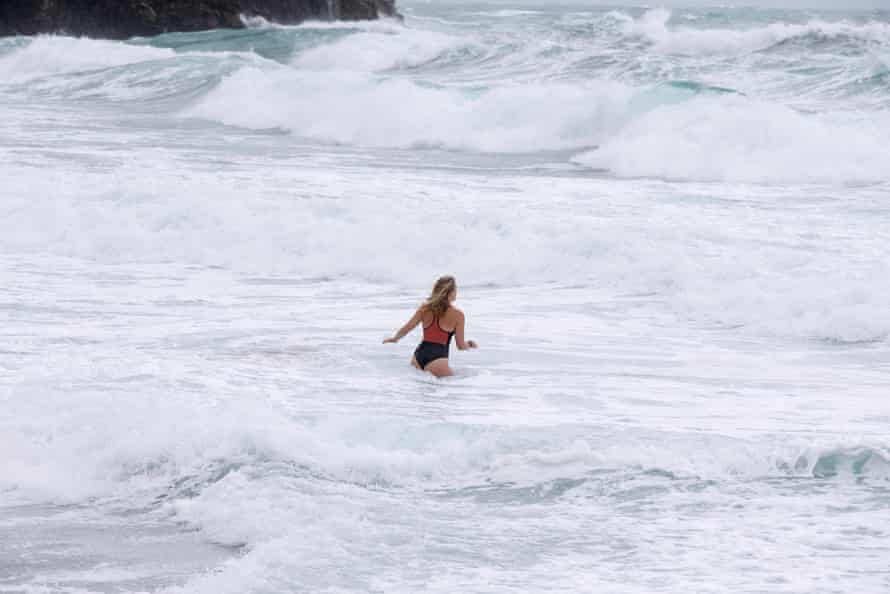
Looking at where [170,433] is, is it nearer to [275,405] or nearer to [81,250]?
[275,405]

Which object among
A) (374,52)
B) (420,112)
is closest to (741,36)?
(374,52)

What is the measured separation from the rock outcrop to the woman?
4120cm

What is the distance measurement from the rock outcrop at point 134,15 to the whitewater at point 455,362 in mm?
26919

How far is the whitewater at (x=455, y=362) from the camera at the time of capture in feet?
16.5

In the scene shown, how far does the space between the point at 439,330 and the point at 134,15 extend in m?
44.3

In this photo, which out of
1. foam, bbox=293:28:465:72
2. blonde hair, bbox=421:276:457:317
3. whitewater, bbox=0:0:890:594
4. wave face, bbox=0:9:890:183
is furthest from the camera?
foam, bbox=293:28:465:72

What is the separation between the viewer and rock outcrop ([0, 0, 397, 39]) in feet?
150

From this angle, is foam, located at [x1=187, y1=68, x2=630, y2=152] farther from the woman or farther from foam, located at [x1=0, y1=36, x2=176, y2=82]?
the woman

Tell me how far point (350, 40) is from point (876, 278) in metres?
35.8

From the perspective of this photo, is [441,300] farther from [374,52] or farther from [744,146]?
[374,52]

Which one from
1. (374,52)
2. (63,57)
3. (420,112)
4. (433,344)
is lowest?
(433,344)

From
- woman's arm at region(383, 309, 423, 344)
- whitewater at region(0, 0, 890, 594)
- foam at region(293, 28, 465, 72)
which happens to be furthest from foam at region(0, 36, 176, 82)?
woman's arm at region(383, 309, 423, 344)

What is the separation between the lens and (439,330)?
8078 millimetres

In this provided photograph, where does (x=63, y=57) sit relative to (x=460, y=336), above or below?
above
